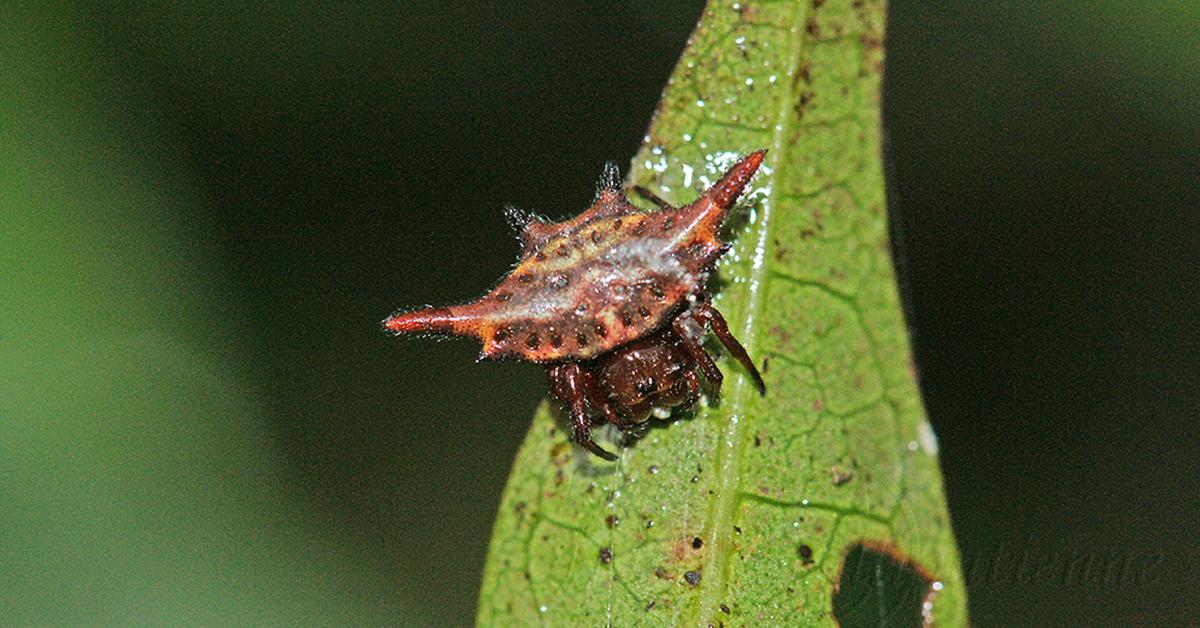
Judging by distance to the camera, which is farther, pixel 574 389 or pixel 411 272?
pixel 411 272

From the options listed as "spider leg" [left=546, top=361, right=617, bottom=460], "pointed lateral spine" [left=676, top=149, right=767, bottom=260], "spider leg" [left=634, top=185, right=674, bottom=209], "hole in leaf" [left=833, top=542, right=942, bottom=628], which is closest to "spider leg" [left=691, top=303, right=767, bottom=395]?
"pointed lateral spine" [left=676, top=149, right=767, bottom=260]

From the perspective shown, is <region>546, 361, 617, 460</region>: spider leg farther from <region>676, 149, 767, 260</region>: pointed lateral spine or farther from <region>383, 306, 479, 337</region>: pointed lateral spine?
<region>676, 149, 767, 260</region>: pointed lateral spine

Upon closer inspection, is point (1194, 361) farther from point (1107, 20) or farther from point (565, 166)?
point (565, 166)

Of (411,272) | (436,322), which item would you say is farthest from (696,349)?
(411,272)

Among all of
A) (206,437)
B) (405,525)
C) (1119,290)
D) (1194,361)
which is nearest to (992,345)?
(1119,290)

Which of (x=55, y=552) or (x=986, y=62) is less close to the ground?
(x=986, y=62)

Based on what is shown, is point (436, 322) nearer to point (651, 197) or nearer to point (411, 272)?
point (651, 197)

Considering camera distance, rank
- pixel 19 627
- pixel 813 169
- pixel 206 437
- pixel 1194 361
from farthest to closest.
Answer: pixel 1194 361
pixel 206 437
pixel 19 627
pixel 813 169
